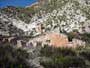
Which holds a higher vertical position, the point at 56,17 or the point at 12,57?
the point at 56,17

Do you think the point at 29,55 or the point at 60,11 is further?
the point at 60,11

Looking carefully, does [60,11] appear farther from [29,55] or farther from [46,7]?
[29,55]

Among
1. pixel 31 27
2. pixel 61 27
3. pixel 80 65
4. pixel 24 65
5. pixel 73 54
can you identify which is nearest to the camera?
pixel 24 65

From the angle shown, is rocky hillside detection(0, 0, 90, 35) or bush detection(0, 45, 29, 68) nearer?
bush detection(0, 45, 29, 68)

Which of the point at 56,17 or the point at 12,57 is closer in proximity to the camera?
the point at 12,57

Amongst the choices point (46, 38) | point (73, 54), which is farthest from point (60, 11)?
point (73, 54)

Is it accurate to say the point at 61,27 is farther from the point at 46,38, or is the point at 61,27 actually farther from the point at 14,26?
the point at 46,38

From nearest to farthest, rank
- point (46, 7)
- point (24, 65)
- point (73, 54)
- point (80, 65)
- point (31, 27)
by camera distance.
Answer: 1. point (24, 65)
2. point (80, 65)
3. point (73, 54)
4. point (31, 27)
5. point (46, 7)

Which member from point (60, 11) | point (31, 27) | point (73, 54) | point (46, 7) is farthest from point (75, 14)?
point (73, 54)

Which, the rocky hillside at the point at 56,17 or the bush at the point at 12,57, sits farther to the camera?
the rocky hillside at the point at 56,17
